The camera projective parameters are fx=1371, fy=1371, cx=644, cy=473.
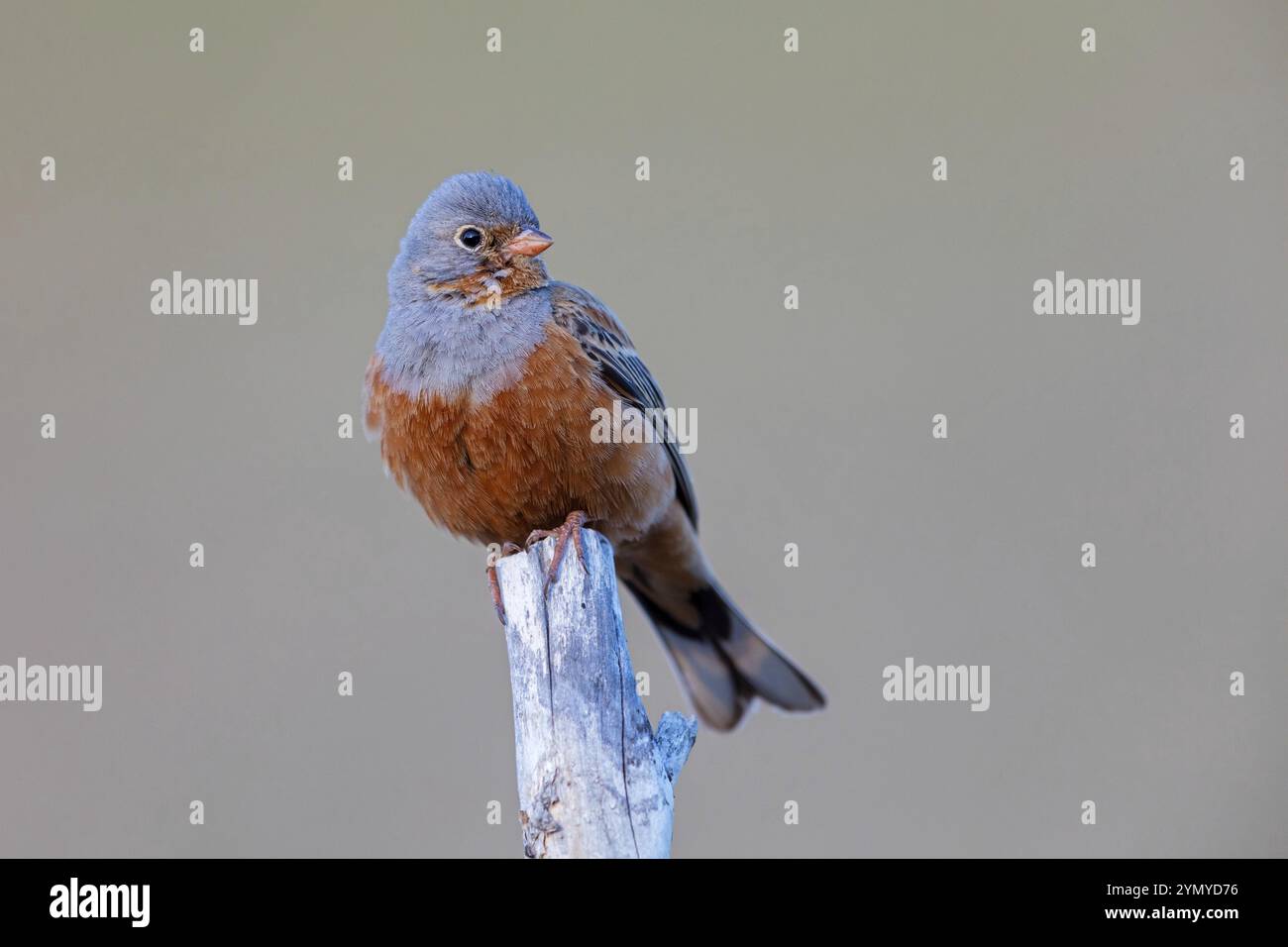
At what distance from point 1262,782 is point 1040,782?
136 cm

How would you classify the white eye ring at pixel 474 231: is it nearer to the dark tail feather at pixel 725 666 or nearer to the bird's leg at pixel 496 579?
the bird's leg at pixel 496 579

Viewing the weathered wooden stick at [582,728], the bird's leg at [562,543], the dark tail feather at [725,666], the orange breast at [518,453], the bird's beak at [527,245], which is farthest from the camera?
the dark tail feather at [725,666]

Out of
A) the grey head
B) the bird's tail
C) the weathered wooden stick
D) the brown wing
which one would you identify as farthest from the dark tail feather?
the weathered wooden stick

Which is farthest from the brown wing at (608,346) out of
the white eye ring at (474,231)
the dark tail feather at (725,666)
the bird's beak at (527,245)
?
the dark tail feather at (725,666)

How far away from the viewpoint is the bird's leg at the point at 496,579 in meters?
5.11

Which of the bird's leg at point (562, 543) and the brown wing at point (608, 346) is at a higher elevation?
the brown wing at point (608, 346)

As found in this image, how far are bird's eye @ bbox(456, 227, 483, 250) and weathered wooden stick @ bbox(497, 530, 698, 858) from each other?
1.62m

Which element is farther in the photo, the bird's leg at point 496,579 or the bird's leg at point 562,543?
the bird's leg at point 496,579

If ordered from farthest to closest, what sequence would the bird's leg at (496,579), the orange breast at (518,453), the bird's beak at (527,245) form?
1. the bird's beak at (527,245)
2. the orange breast at (518,453)
3. the bird's leg at (496,579)

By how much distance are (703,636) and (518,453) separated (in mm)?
1710

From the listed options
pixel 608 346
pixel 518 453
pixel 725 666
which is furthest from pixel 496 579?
pixel 725 666

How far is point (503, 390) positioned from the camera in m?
5.34

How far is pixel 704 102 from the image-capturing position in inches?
389

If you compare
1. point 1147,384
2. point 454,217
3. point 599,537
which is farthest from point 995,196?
point 599,537
